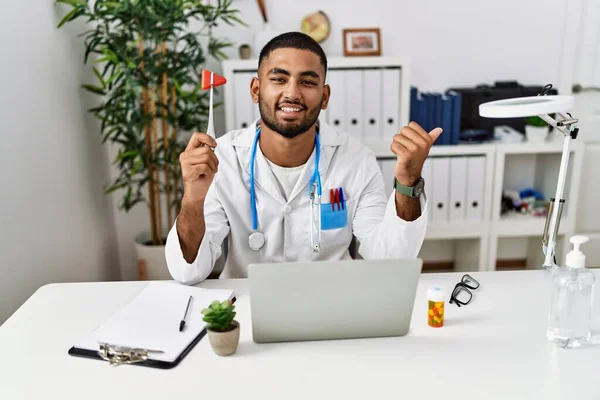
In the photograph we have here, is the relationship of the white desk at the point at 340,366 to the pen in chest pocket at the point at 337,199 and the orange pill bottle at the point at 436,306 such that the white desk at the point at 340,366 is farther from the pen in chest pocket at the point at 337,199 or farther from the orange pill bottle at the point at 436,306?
the pen in chest pocket at the point at 337,199

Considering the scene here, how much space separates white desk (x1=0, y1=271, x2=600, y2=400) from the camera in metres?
0.98

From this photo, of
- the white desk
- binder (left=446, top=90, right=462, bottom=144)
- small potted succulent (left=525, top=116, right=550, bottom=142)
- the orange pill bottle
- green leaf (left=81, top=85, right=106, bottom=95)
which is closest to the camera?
the white desk

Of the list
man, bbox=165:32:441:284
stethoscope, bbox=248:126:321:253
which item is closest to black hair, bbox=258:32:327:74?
man, bbox=165:32:441:284

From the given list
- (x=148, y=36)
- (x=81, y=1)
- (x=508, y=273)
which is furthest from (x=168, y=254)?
(x=81, y=1)

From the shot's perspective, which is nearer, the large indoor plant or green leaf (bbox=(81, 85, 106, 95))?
the large indoor plant

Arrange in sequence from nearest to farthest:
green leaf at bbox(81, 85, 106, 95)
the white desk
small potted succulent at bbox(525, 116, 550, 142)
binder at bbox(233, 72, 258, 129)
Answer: the white desk
green leaf at bbox(81, 85, 106, 95)
binder at bbox(233, 72, 258, 129)
small potted succulent at bbox(525, 116, 550, 142)

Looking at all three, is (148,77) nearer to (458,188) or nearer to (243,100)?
(243,100)

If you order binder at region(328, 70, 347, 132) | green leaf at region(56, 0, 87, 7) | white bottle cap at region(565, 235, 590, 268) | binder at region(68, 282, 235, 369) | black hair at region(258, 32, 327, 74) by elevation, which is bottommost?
binder at region(68, 282, 235, 369)

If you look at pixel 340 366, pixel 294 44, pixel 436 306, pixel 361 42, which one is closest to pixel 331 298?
pixel 340 366

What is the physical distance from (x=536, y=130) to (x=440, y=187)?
22.8 inches

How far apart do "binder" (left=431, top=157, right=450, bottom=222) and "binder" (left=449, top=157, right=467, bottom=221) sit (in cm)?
2

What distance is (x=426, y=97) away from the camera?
9.25 feet

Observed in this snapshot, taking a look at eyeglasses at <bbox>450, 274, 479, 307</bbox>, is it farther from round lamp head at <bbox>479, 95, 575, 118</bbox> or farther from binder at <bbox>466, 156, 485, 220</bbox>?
binder at <bbox>466, 156, 485, 220</bbox>

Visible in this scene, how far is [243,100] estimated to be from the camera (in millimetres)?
2684
